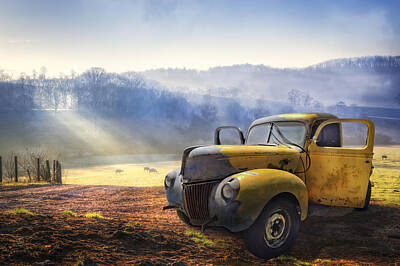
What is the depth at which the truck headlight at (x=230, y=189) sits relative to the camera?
4.10 m

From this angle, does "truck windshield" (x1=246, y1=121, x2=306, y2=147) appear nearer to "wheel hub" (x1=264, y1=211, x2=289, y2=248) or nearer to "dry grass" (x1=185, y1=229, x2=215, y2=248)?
"wheel hub" (x1=264, y1=211, x2=289, y2=248)

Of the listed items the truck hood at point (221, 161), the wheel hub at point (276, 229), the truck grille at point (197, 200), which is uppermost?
the truck hood at point (221, 161)

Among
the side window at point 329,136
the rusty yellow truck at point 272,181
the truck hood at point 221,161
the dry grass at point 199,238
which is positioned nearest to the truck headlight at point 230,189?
the rusty yellow truck at point 272,181

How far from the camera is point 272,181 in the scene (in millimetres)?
4328

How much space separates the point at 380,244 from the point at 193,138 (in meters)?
67.7

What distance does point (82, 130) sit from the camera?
63.6 metres

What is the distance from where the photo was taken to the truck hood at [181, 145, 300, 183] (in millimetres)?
4570

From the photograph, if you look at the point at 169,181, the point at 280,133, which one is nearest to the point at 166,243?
the point at 169,181

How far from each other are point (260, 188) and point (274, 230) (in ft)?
2.56

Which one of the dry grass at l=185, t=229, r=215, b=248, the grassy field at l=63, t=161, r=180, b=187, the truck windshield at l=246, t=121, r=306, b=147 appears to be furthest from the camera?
the grassy field at l=63, t=161, r=180, b=187

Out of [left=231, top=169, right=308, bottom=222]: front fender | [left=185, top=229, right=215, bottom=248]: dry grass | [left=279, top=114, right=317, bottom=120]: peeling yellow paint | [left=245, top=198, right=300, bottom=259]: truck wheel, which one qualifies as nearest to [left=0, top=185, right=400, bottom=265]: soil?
[left=185, top=229, right=215, bottom=248]: dry grass

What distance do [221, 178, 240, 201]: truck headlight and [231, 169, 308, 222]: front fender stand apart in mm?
58

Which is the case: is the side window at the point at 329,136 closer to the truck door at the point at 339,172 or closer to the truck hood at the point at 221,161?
the truck door at the point at 339,172

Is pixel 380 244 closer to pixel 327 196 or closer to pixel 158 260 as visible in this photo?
pixel 327 196
